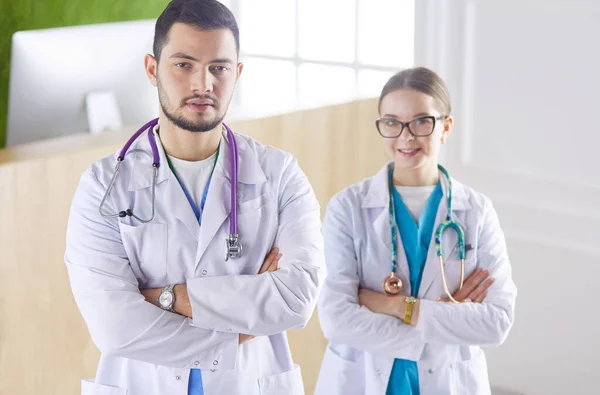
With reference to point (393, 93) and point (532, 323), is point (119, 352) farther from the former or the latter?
point (532, 323)

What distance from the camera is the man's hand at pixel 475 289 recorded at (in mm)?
2219

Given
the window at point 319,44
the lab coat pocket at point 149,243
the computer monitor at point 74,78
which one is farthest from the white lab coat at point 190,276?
the window at point 319,44

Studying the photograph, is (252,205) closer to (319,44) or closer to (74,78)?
(74,78)

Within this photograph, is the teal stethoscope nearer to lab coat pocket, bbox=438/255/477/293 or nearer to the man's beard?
lab coat pocket, bbox=438/255/477/293

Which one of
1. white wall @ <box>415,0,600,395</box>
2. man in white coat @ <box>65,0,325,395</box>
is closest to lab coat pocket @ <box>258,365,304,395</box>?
man in white coat @ <box>65,0,325,395</box>

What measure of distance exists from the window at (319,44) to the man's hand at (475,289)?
1.43 m

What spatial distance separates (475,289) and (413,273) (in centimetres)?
15

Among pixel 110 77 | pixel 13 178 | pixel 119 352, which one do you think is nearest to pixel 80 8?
pixel 110 77

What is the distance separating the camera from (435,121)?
7.29 ft

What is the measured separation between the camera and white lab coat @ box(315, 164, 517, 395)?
2.17m

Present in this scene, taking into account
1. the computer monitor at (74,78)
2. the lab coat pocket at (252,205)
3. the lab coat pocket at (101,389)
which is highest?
the computer monitor at (74,78)

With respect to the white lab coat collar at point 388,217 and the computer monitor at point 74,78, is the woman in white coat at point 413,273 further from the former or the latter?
the computer monitor at point 74,78

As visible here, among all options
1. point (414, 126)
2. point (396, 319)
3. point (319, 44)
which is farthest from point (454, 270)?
point (319, 44)

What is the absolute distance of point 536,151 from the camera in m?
3.30
